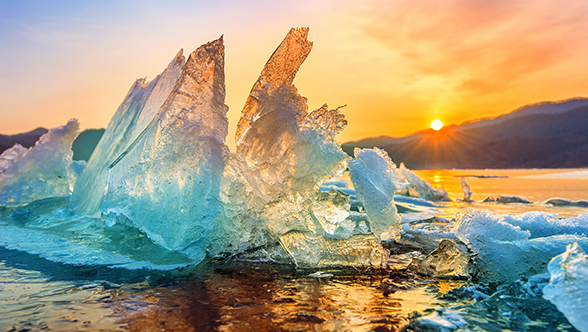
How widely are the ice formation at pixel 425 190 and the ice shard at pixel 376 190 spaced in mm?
5554

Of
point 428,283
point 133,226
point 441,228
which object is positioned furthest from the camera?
point 441,228

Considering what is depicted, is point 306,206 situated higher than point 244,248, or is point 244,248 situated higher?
point 306,206

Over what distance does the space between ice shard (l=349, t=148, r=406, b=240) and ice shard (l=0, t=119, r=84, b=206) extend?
5.12 metres

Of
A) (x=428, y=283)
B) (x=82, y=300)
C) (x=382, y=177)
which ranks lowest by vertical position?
(x=428, y=283)

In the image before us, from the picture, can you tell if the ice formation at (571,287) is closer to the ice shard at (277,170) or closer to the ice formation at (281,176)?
the ice formation at (281,176)

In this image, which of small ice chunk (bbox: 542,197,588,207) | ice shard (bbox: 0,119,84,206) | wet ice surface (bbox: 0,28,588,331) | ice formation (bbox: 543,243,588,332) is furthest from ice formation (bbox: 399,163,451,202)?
ice formation (bbox: 543,243,588,332)

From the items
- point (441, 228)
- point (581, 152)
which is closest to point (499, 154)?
point (581, 152)

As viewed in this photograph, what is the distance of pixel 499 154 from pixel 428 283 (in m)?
82.0

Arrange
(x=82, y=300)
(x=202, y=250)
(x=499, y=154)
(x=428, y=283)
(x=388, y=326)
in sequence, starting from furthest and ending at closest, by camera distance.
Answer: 1. (x=499, y=154)
2. (x=202, y=250)
3. (x=428, y=283)
4. (x=82, y=300)
5. (x=388, y=326)

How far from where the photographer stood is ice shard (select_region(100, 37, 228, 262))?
130 inches

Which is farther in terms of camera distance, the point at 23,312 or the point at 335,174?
the point at 335,174

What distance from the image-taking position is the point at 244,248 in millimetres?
3363

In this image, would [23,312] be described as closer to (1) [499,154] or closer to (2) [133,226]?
(2) [133,226]

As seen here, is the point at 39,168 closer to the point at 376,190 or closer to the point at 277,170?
the point at 277,170
